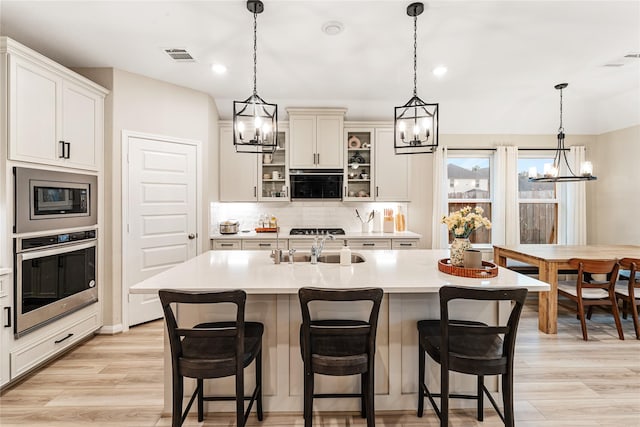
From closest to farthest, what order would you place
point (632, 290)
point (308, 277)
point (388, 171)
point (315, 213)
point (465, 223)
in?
point (308, 277), point (465, 223), point (632, 290), point (388, 171), point (315, 213)

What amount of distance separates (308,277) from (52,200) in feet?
7.76

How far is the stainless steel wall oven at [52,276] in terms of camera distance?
2471 millimetres

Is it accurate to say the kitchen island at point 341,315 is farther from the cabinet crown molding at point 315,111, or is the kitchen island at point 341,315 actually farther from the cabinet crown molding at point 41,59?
the cabinet crown molding at point 315,111

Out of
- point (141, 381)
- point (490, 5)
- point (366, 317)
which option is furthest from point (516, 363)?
point (141, 381)

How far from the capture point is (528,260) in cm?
378

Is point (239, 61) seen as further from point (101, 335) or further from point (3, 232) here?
point (101, 335)

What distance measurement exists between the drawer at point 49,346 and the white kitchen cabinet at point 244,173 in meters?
2.17

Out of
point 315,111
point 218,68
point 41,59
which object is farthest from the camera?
point 315,111

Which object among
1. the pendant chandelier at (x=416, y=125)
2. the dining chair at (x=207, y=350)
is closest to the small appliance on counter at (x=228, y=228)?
the dining chair at (x=207, y=350)

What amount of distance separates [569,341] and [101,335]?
479 cm

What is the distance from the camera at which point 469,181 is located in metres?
5.17

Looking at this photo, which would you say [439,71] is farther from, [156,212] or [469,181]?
[156,212]

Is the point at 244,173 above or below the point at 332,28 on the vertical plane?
below

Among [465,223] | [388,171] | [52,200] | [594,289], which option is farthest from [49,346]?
[594,289]
